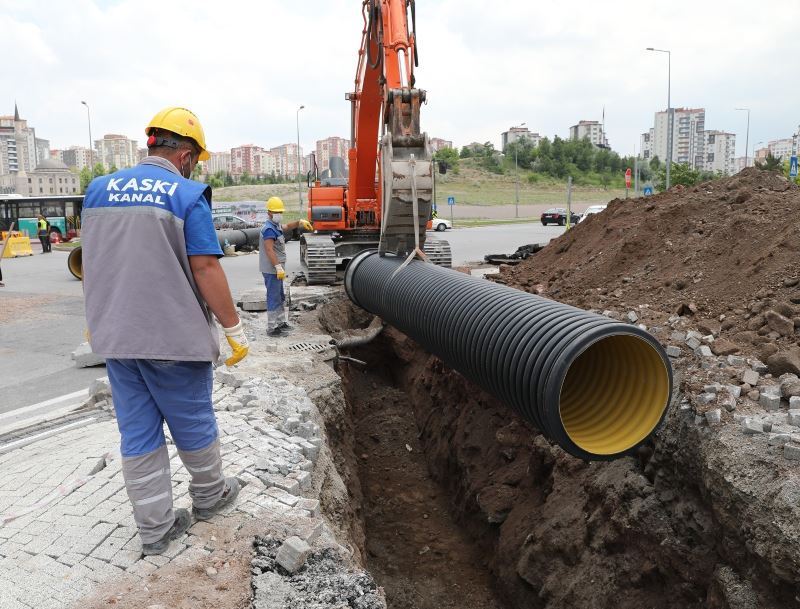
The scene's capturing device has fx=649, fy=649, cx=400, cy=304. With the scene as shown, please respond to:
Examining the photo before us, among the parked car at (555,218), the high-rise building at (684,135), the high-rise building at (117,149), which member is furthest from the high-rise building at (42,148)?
the parked car at (555,218)

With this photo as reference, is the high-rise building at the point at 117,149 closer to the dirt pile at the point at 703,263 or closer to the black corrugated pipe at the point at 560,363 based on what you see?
the dirt pile at the point at 703,263

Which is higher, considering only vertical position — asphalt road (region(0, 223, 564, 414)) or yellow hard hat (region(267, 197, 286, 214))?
yellow hard hat (region(267, 197, 286, 214))

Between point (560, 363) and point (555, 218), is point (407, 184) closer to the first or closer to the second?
point (560, 363)

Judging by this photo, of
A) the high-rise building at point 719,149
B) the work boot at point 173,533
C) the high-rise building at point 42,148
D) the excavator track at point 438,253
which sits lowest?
the work boot at point 173,533

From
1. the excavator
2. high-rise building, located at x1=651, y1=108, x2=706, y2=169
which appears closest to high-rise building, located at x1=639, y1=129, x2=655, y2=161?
high-rise building, located at x1=651, y1=108, x2=706, y2=169

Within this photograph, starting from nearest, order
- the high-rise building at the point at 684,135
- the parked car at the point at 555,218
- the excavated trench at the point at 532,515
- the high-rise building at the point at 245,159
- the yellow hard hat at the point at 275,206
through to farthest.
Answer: the excavated trench at the point at 532,515 < the yellow hard hat at the point at 275,206 < the parked car at the point at 555,218 < the high-rise building at the point at 684,135 < the high-rise building at the point at 245,159

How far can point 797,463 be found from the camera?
3.22m

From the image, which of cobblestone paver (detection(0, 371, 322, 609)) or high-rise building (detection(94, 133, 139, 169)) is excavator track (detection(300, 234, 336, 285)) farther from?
high-rise building (detection(94, 133, 139, 169))

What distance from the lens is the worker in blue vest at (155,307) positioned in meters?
3.01

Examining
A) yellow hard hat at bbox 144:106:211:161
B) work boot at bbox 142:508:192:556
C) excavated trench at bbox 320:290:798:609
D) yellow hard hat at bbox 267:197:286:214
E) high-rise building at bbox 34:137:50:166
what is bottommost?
excavated trench at bbox 320:290:798:609

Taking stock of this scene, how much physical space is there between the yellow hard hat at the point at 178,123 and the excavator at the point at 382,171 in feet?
11.9

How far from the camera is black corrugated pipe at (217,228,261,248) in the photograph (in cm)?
2411

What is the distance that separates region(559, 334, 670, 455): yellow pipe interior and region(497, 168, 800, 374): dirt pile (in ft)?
3.37

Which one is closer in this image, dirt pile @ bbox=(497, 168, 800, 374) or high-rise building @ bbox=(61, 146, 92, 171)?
dirt pile @ bbox=(497, 168, 800, 374)
